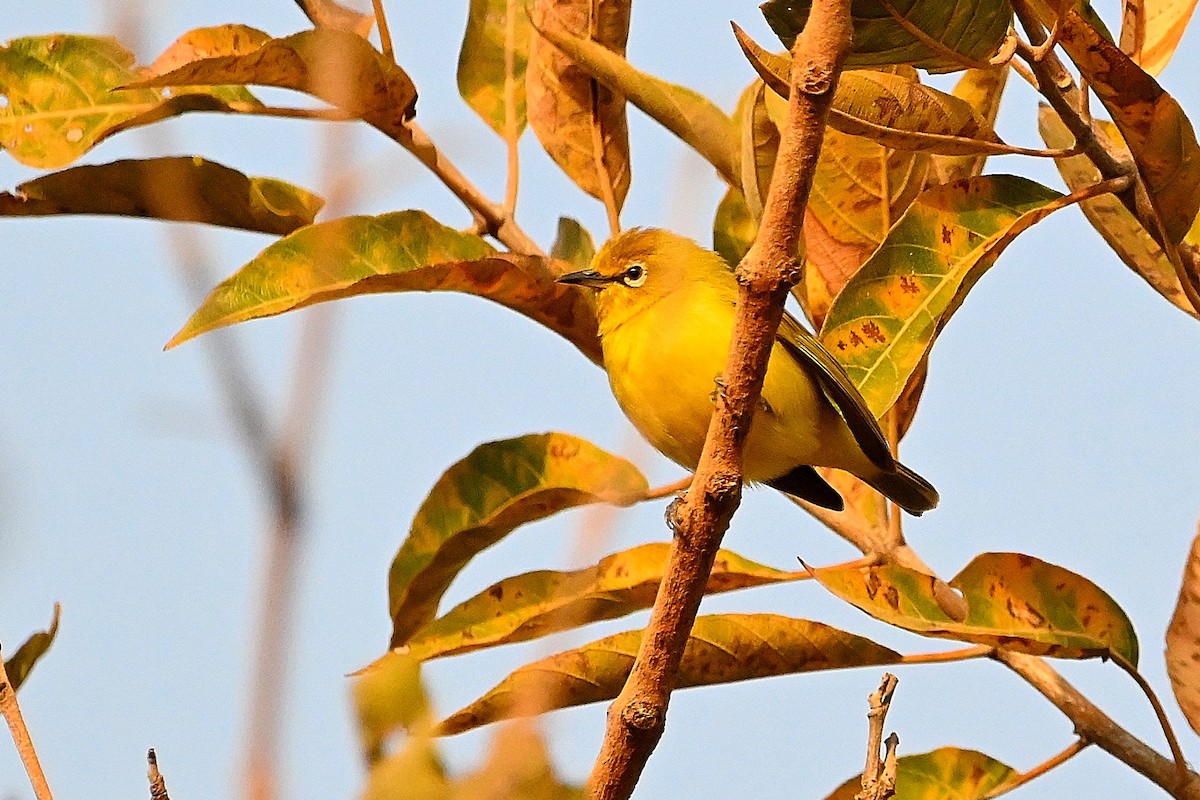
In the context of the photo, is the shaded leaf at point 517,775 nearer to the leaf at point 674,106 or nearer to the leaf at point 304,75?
the leaf at point 304,75

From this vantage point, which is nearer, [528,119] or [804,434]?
[528,119]

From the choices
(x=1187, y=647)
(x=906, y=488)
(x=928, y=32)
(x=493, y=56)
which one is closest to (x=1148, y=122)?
(x=928, y=32)

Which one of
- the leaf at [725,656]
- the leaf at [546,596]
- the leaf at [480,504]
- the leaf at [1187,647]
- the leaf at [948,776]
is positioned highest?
the leaf at [480,504]

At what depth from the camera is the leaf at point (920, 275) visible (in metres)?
2.29

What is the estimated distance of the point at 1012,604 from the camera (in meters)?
2.36

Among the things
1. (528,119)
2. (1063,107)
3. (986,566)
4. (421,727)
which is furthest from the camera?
(528,119)

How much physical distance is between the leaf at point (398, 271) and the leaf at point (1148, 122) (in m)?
1.02

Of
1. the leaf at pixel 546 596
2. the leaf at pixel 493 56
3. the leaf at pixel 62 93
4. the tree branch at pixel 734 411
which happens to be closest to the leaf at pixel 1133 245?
the leaf at pixel 546 596

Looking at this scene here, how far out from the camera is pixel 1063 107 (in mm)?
2039

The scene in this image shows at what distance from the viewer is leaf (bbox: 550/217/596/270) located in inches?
126

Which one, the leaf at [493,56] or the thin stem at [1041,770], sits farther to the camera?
the leaf at [493,56]

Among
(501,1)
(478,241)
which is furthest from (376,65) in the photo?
(501,1)

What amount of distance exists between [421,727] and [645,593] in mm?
1958

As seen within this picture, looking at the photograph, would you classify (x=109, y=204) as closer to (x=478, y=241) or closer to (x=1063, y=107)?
(x=478, y=241)
